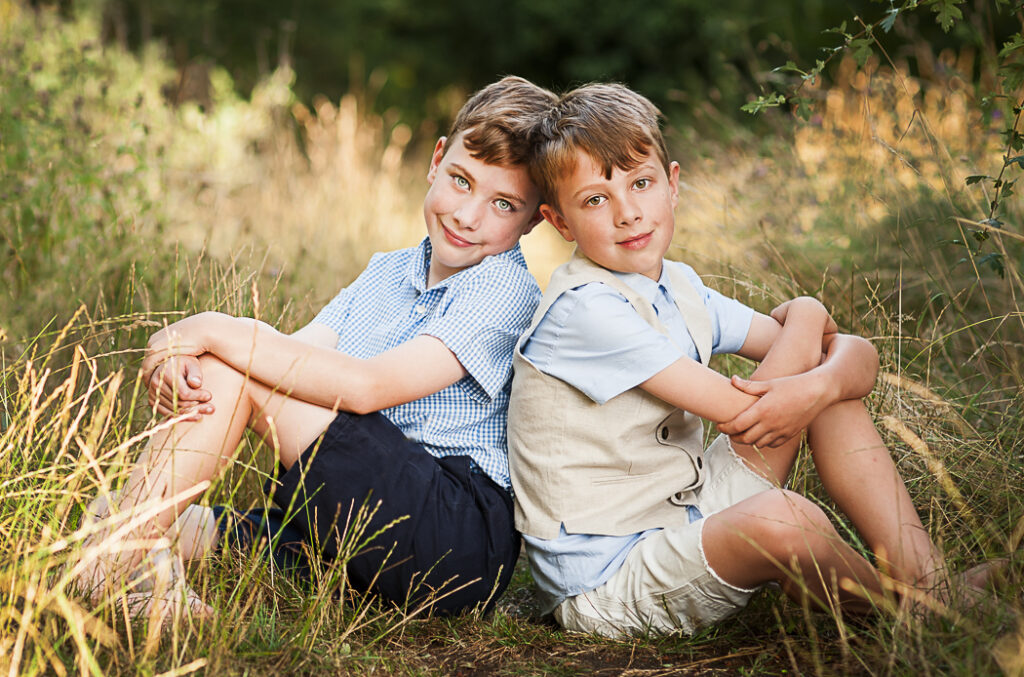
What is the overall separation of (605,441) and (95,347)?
159 centimetres

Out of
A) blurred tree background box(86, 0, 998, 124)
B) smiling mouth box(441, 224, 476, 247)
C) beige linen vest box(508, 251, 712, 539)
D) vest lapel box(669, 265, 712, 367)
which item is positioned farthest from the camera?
blurred tree background box(86, 0, 998, 124)

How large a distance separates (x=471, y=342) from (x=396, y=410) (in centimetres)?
26

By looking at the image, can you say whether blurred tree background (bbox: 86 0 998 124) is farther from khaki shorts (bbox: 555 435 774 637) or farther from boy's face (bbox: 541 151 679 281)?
khaki shorts (bbox: 555 435 774 637)

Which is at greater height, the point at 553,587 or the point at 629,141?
the point at 629,141

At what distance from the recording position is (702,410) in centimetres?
194

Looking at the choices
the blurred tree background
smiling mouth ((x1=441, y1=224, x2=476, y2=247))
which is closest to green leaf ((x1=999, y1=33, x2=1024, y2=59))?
smiling mouth ((x1=441, y1=224, x2=476, y2=247))

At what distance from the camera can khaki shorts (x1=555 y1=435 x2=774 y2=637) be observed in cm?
192

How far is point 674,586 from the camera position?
194 centimetres

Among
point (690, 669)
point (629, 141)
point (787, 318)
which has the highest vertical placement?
point (629, 141)

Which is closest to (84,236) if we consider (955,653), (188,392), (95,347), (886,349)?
(95,347)

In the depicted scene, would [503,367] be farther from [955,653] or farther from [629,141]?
[955,653]

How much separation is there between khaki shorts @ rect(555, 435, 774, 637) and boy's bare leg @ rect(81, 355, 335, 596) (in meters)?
0.67

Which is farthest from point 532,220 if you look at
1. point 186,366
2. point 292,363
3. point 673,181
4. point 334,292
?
point 334,292

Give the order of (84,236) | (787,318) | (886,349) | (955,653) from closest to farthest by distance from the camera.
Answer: (955,653), (787,318), (886,349), (84,236)
